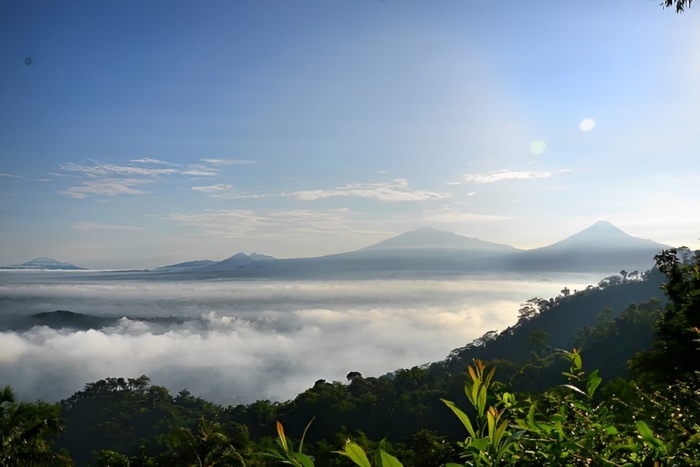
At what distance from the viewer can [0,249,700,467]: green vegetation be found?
3.76 ft

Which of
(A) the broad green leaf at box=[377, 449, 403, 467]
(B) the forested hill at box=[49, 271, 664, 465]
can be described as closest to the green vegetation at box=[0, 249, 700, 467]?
(A) the broad green leaf at box=[377, 449, 403, 467]

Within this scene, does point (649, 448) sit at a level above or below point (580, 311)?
above

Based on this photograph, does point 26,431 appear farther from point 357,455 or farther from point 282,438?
point 357,455

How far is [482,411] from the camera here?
1.09 m

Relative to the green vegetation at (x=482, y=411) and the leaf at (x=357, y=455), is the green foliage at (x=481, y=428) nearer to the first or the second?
the green vegetation at (x=482, y=411)

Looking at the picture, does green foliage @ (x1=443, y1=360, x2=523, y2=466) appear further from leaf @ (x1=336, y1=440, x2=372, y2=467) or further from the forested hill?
the forested hill

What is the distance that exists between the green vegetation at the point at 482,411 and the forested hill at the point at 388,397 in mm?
166

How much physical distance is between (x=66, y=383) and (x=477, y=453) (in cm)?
20060

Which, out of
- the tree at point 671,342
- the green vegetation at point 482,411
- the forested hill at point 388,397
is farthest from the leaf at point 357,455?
the forested hill at point 388,397

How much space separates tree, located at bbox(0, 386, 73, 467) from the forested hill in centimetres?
1413

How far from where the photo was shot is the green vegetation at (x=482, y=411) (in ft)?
3.76

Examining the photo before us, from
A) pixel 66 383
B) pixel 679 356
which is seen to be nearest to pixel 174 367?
pixel 66 383

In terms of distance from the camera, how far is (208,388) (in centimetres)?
16112

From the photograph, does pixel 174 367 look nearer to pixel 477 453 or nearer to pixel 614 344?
pixel 614 344
